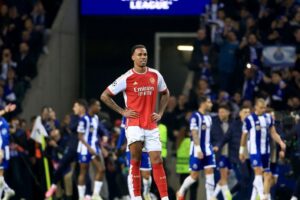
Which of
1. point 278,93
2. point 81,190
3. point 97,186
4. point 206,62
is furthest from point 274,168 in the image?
point 206,62

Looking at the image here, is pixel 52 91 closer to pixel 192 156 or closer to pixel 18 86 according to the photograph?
pixel 18 86

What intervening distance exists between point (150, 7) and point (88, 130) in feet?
20.1

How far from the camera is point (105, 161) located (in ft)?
88.0

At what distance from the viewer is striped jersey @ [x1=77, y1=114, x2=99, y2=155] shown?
82.5 ft

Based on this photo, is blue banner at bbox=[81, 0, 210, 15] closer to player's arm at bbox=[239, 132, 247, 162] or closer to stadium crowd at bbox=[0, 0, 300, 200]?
stadium crowd at bbox=[0, 0, 300, 200]

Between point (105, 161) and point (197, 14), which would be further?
point (197, 14)

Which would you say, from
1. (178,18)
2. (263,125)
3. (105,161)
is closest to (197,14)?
(178,18)

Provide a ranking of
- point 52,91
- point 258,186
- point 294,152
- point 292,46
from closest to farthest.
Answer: point 258,186
point 294,152
point 292,46
point 52,91

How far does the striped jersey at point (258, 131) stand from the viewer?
23.4m

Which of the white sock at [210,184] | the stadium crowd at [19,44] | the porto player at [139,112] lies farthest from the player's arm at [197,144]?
the stadium crowd at [19,44]

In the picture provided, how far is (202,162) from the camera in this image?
23375mm

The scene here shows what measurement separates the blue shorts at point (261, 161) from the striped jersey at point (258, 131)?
67 millimetres

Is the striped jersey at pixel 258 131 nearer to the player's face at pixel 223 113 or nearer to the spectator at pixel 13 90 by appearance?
the player's face at pixel 223 113

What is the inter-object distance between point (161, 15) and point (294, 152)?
7300 mm
